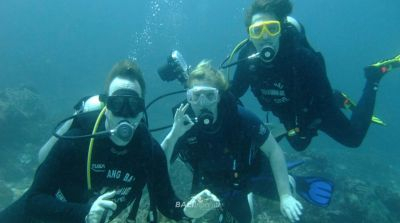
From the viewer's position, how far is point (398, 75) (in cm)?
10362

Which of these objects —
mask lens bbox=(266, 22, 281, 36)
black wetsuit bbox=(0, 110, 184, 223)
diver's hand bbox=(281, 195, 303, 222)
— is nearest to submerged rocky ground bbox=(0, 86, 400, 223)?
black wetsuit bbox=(0, 110, 184, 223)

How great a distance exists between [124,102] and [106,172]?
87cm

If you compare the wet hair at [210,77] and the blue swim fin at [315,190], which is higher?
the wet hair at [210,77]

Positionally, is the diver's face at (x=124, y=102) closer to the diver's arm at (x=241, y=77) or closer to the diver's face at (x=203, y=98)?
the diver's face at (x=203, y=98)

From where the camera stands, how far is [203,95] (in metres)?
4.84

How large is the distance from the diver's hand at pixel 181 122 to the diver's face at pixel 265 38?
189cm

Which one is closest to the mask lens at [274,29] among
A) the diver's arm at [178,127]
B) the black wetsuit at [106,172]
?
the diver's arm at [178,127]

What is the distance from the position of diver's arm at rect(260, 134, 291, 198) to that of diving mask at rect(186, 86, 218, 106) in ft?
3.48

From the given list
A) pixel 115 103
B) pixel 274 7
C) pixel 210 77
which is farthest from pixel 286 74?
pixel 115 103

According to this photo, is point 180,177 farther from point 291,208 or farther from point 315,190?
point 291,208

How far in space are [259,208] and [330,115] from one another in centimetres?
381

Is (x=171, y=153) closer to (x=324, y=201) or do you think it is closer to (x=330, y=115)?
(x=324, y=201)

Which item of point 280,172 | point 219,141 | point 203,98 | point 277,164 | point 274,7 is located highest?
point 274,7

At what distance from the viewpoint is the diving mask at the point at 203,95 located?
15.8ft
